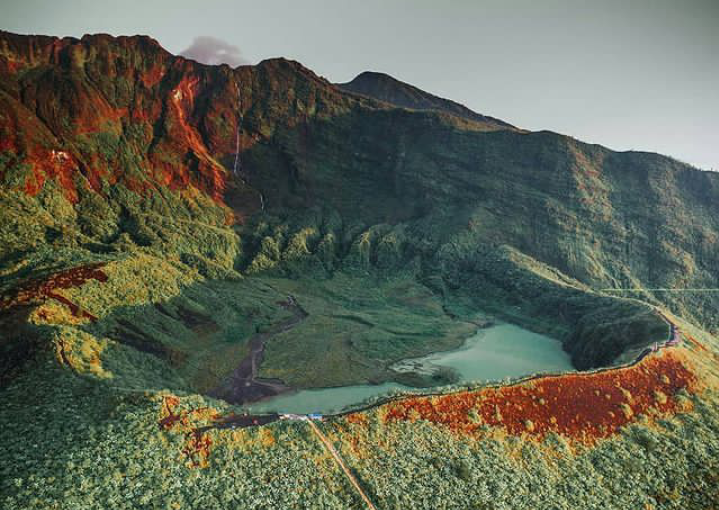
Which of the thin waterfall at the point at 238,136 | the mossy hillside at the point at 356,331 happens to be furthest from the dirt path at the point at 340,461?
the thin waterfall at the point at 238,136

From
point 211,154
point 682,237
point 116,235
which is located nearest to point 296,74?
point 211,154

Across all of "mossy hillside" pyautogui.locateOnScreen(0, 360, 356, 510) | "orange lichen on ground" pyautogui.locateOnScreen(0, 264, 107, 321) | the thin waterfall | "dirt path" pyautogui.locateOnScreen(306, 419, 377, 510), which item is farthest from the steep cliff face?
"dirt path" pyautogui.locateOnScreen(306, 419, 377, 510)

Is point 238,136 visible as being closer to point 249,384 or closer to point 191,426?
point 249,384

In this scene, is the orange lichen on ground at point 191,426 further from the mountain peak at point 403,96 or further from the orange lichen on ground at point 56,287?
the mountain peak at point 403,96

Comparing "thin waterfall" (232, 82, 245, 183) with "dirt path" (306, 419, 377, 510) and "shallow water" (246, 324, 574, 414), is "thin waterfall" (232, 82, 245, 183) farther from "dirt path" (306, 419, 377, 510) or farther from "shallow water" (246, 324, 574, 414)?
"dirt path" (306, 419, 377, 510)

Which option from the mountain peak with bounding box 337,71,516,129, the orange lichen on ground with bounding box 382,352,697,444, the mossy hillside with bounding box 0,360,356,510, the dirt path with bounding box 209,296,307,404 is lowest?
the dirt path with bounding box 209,296,307,404

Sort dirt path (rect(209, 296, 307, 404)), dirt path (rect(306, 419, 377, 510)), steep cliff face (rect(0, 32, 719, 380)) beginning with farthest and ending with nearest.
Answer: steep cliff face (rect(0, 32, 719, 380)) < dirt path (rect(209, 296, 307, 404)) < dirt path (rect(306, 419, 377, 510))

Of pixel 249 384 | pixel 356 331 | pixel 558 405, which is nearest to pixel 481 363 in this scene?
pixel 356 331
